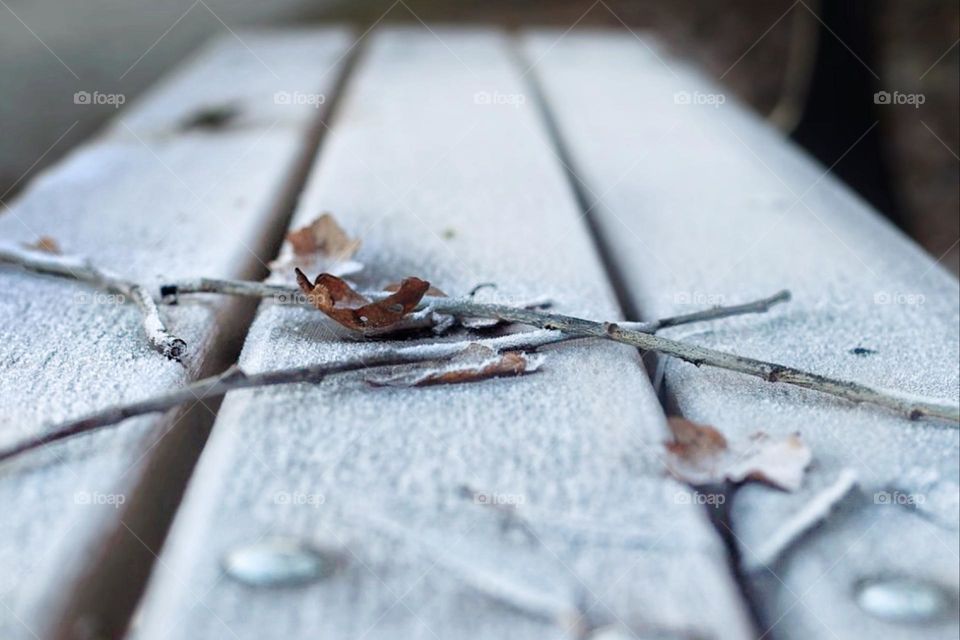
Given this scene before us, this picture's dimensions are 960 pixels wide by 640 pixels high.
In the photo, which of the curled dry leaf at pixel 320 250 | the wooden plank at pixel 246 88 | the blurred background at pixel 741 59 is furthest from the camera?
the blurred background at pixel 741 59

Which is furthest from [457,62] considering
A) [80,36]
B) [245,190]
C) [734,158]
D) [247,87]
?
[80,36]

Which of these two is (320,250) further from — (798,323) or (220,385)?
(798,323)

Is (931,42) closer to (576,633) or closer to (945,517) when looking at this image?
(945,517)

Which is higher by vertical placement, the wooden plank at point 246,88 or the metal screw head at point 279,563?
the wooden plank at point 246,88

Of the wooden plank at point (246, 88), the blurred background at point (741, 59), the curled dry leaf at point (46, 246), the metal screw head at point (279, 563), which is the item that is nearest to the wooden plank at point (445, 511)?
the metal screw head at point (279, 563)

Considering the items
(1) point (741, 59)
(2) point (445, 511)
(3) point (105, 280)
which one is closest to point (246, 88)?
(3) point (105, 280)

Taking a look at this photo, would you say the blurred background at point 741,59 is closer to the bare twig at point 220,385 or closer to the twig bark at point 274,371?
the twig bark at point 274,371
